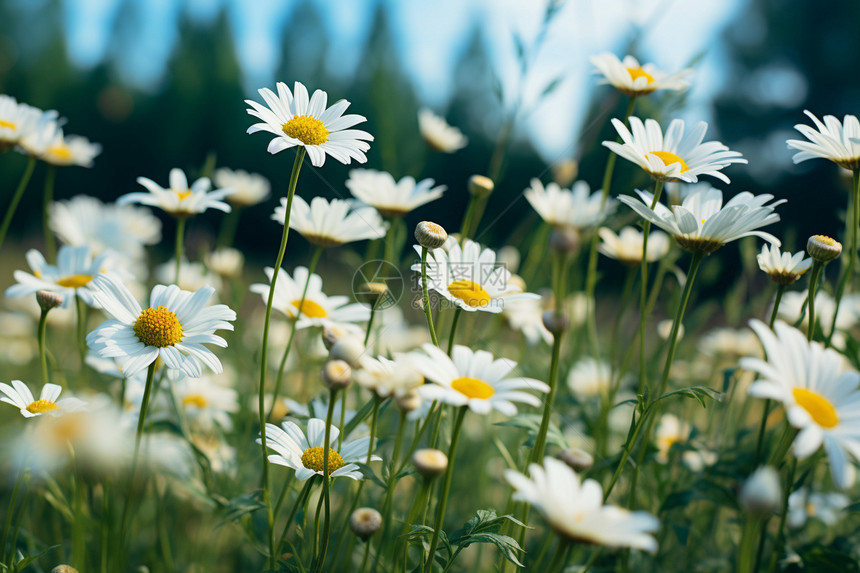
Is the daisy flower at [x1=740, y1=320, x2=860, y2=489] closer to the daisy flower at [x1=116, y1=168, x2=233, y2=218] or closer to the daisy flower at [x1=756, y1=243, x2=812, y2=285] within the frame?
the daisy flower at [x1=756, y1=243, x2=812, y2=285]

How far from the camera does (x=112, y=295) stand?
0.86m

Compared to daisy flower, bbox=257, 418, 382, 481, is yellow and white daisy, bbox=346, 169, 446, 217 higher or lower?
higher

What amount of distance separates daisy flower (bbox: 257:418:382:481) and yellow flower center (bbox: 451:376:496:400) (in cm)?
17

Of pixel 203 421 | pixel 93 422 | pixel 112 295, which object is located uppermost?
pixel 112 295

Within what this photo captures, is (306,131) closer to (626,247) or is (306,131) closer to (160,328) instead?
(160,328)

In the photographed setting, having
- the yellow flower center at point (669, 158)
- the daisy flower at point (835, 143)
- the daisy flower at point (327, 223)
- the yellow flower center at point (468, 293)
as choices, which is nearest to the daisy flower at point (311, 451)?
the yellow flower center at point (468, 293)

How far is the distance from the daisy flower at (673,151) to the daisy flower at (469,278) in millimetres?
249

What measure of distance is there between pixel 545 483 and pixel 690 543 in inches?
33.9

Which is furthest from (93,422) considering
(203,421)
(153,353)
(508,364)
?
(203,421)

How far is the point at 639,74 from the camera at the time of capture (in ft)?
3.87

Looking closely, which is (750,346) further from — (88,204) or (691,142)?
(88,204)

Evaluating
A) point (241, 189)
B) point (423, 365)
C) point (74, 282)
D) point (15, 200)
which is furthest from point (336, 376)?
point (241, 189)

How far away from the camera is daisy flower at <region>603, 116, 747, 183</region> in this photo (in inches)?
33.7

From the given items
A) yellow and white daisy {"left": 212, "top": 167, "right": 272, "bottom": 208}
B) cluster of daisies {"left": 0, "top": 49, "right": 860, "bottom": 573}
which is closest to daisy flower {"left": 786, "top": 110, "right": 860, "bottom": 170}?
cluster of daisies {"left": 0, "top": 49, "right": 860, "bottom": 573}
